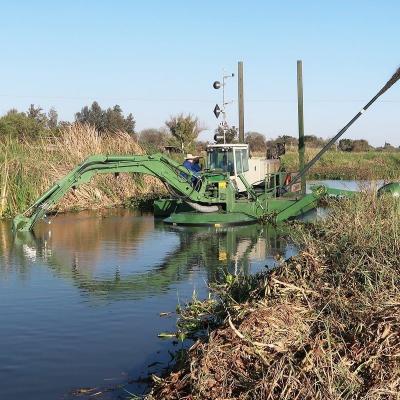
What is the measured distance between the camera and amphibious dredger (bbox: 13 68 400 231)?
1703 centimetres

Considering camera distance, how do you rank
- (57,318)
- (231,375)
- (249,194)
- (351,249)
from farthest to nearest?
1. (249,194)
2. (57,318)
3. (351,249)
4. (231,375)

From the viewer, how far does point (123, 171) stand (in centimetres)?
1753

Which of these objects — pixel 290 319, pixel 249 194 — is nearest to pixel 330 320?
pixel 290 319

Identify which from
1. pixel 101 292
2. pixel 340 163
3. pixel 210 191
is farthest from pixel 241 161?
pixel 340 163

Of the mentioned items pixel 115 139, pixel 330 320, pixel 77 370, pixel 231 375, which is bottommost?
pixel 77 370

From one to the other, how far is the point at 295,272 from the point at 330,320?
1.30 m

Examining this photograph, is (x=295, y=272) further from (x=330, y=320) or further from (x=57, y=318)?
(x=57, y=318)

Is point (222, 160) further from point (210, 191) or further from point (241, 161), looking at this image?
point (210, 191)

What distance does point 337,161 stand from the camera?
5116cm

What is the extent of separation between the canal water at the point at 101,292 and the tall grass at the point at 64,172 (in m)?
2.32

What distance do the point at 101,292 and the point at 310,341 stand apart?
6.29 m

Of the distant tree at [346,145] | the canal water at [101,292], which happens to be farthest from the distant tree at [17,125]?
the distant tree at [346,145]

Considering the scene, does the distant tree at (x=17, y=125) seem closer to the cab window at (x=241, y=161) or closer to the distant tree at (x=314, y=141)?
the cab window at (x=241, y=161)

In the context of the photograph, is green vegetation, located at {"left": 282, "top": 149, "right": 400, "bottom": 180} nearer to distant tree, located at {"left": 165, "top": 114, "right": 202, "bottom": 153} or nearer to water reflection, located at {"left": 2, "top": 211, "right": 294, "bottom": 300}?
distant tree, located at {"left": 165, "top": 114, "right": 202, "bottom": 153}
